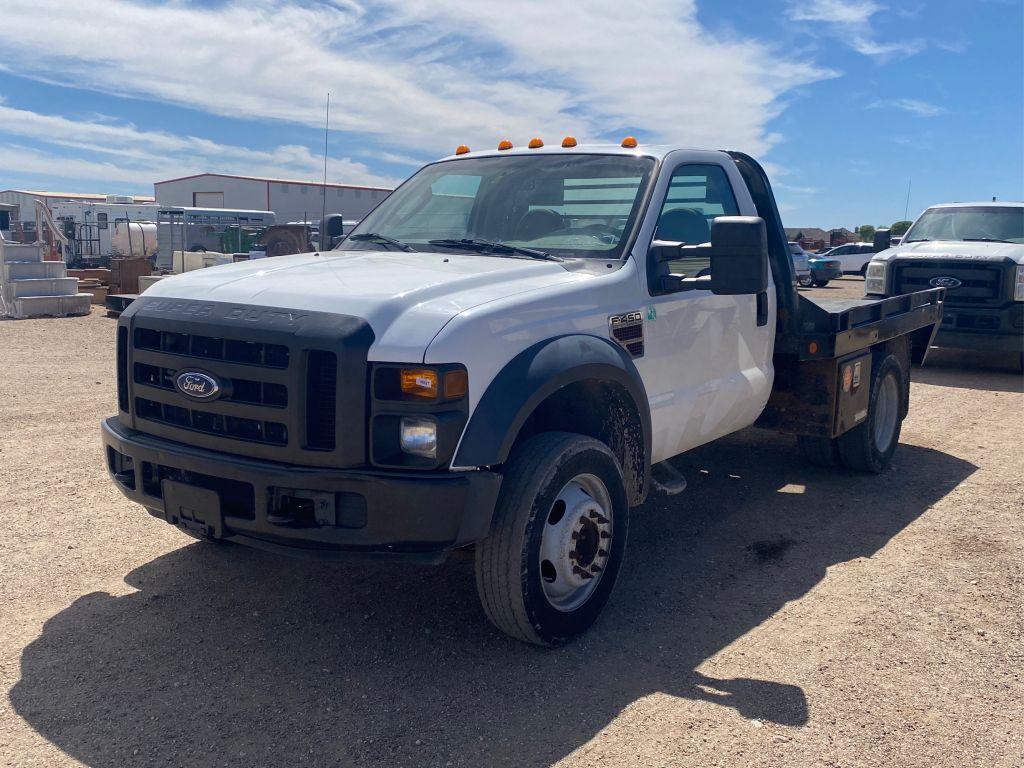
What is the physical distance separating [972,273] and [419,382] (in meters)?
10.3

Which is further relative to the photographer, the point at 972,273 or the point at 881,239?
the point at 881,239

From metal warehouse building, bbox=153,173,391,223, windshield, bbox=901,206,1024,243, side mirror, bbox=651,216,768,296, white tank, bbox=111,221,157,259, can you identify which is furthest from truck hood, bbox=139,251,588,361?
metal warehouse building, bbox=153,173,391,223

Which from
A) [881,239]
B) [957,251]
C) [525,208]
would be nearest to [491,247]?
[525,208]

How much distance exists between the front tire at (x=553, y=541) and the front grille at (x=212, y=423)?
855mm

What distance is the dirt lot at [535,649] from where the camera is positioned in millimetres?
3166

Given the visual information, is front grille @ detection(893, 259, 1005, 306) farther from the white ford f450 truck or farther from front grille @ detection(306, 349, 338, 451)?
front grille @ detection(306, 349, 338, 451)

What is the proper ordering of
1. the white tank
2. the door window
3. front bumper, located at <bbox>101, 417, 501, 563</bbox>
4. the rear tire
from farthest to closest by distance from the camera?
the white tank
the rear tire
the door window
front bumper, located at <bbox>101, 417, 501, 563</bbox>

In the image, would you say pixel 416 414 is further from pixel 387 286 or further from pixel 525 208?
pixel 525 208

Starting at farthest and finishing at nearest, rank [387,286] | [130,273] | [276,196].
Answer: [276,196] < [130,273] < [387,286]

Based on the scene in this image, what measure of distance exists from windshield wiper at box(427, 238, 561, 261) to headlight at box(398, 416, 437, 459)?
1.31 meters

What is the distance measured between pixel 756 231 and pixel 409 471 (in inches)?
69.2

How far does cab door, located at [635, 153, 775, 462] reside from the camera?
4.44m

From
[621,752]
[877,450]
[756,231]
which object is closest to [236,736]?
[621,752]

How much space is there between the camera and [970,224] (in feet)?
41.7
